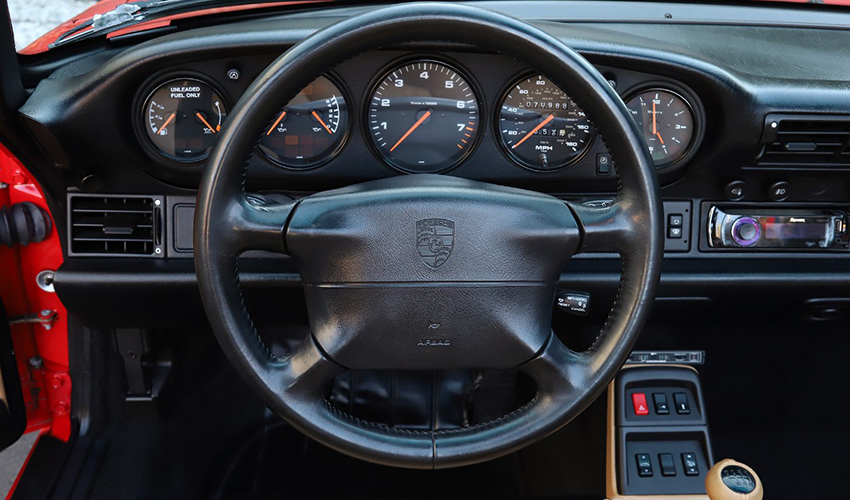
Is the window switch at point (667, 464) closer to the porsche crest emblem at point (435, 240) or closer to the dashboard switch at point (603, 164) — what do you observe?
the dashboard switch at point (603, 164)

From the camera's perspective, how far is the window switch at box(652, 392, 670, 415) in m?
2.03

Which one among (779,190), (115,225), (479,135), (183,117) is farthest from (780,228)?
(115,225)

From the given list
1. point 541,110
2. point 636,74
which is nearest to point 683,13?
point 636,74

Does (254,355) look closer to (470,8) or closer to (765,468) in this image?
(470,8)

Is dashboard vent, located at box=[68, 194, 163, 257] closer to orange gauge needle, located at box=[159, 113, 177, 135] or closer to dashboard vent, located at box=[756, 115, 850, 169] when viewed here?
orange gauge needle, located at box=[159, 113, 177, 135]

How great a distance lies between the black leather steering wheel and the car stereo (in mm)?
712

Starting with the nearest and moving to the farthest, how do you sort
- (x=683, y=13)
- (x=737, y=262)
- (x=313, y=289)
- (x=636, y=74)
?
1. (x=313, y=289)
2. (x=636, y=74)
3. (x=737, y=262)
4. (x=683, y=13)

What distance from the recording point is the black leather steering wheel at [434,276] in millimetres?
1166

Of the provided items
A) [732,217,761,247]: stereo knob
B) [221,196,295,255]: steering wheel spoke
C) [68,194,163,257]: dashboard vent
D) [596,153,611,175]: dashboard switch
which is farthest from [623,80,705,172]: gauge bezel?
[68,194,163,257]: dashboard vent

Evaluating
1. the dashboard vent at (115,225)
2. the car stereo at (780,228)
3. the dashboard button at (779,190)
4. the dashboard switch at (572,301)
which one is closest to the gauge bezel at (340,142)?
the dashboard vent at (115,225)

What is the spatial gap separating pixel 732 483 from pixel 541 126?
851 millimetres

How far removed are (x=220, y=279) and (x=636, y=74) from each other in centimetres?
101

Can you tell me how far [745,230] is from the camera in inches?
72.4

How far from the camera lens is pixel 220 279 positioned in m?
1.17
